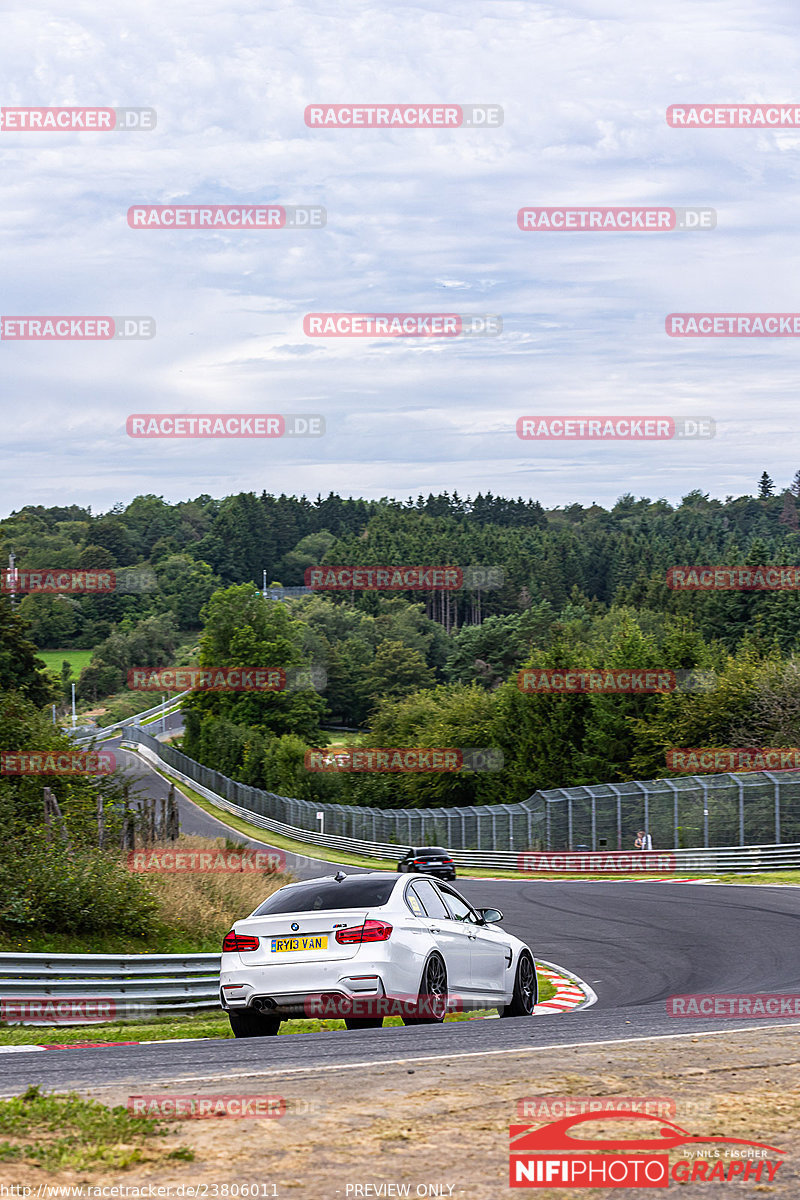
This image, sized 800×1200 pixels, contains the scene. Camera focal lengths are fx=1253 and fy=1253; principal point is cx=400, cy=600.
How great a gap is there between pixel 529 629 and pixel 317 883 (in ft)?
368

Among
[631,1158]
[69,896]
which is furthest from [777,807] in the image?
[631,1158]

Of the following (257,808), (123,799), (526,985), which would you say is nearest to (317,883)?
(526,985)

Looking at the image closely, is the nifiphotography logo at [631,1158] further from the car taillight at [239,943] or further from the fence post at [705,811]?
the fence post at [705,811]

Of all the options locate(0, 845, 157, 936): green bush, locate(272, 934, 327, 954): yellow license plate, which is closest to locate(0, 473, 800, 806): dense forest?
locate(0, 845, 157, 936): green bush

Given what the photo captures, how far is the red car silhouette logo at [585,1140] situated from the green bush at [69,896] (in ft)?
34.9

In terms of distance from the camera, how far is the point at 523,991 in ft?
41.4

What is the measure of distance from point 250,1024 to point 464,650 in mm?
115498

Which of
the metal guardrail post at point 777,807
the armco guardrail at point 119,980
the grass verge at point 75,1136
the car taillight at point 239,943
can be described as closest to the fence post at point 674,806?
the metal guardrail post at point 777,807

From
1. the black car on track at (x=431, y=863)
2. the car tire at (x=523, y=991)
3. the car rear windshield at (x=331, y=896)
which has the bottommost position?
the black car on track at (x=431, y=863)

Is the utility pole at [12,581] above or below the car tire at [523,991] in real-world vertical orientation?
above

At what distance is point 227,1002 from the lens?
34.9ft

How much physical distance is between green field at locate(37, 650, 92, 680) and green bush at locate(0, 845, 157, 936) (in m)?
129

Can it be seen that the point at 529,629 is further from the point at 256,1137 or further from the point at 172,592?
the point at 256,1137

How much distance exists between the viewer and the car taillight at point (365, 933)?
10.2m
